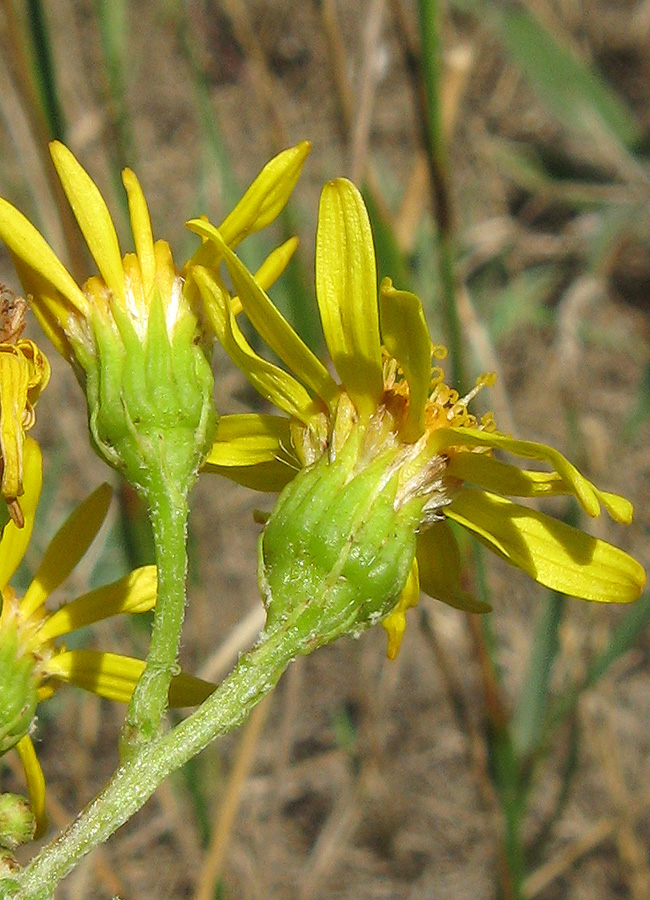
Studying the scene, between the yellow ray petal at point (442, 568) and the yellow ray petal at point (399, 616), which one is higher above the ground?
the yellow ray petal at point (399, 616)

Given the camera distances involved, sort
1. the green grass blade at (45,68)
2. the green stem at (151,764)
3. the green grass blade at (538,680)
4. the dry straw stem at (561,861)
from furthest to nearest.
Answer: the dry straw stem at (561,861) < the green grass blade at (538,680) < the green grass blade at (45,68) < the green stem at (151,764)

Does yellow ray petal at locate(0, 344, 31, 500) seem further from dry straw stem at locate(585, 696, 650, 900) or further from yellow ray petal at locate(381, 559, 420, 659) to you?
dry straw stem at locate(585, 696, 650, 900)

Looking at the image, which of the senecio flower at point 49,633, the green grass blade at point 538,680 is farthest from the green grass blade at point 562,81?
the senecio flower at point 49,633

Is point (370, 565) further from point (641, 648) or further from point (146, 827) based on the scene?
point (641, 648)

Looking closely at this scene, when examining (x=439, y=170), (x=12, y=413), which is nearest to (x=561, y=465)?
(x=12, y=413)

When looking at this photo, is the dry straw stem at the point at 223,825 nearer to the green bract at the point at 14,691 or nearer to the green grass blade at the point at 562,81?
the green bract at the point at 14,691
